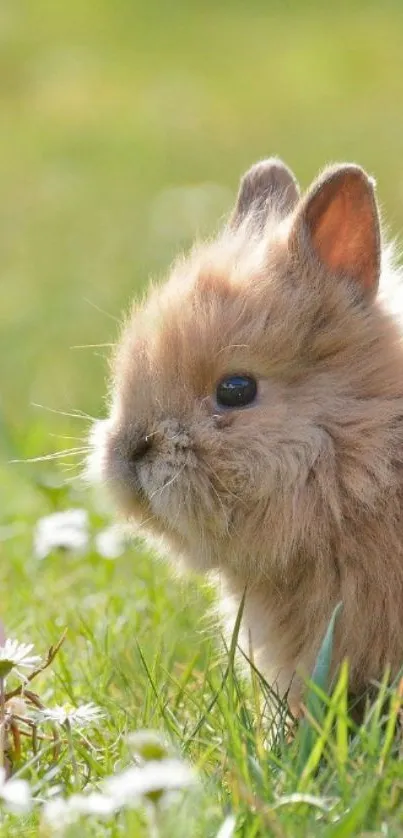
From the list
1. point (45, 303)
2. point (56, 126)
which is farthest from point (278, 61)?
point (45, 303)

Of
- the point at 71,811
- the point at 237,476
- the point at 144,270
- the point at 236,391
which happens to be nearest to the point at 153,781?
the point at 71,811

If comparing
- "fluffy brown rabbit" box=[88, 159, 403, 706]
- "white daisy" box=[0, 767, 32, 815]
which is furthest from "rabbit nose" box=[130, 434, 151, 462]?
"white daisy" box=[0, 767, 32, 815]

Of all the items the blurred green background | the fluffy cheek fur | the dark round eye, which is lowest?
the fluffy cheek fur

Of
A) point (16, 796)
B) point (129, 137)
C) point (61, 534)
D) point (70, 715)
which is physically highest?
point (129, 137)

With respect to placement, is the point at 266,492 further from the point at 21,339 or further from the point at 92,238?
the point at 92,238

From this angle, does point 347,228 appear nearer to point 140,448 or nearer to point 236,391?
point 236,391

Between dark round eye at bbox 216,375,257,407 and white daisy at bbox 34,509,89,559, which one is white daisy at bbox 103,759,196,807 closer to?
dark round eye at bbox 216,375,257,407
